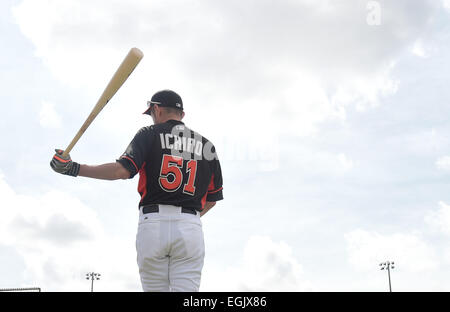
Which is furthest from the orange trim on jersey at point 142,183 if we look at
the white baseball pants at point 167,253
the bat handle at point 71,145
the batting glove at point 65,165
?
the bat handle at point 71,145

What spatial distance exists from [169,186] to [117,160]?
586mm

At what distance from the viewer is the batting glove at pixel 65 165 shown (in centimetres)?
504

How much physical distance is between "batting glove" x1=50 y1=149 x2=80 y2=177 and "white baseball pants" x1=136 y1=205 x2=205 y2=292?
0.84 metres

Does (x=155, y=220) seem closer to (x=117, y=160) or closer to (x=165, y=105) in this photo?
(x=117, y=160)

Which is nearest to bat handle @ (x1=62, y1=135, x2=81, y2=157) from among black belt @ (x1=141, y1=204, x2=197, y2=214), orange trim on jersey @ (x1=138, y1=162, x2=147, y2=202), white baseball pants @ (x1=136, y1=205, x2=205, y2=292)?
orange trim on jersey @ (x1=138, y1=162, x2=147, y2=202)

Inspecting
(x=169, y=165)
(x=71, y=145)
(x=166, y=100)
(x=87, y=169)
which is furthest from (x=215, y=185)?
(x=71, y=145)

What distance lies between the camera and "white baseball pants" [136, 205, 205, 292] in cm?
499

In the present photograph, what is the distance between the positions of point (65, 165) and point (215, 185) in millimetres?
1755

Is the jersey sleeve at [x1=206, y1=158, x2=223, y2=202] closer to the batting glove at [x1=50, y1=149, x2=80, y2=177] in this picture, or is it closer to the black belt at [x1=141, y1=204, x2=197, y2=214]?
the black belt at [x1=141, y1=204, x2=197, y2=214]

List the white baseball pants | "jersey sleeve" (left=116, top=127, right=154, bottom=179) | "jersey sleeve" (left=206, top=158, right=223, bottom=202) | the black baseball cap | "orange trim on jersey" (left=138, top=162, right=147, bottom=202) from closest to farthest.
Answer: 1. the white baseball pants
2. "jersey sleeve" (left=116, top=127, right=154, bottom=179)
3. "orange trim on jersey" (left=138, top=162, right=147, bottom=202)
4. the black baseball cap
5. "jersey sleeve" (left=206, top=158, right=223, bottom=202)

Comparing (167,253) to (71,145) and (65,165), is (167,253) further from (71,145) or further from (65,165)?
(71,145)

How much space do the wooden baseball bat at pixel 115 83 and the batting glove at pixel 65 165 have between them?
10.9 inches

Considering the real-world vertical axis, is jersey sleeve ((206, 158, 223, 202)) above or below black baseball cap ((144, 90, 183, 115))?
below
